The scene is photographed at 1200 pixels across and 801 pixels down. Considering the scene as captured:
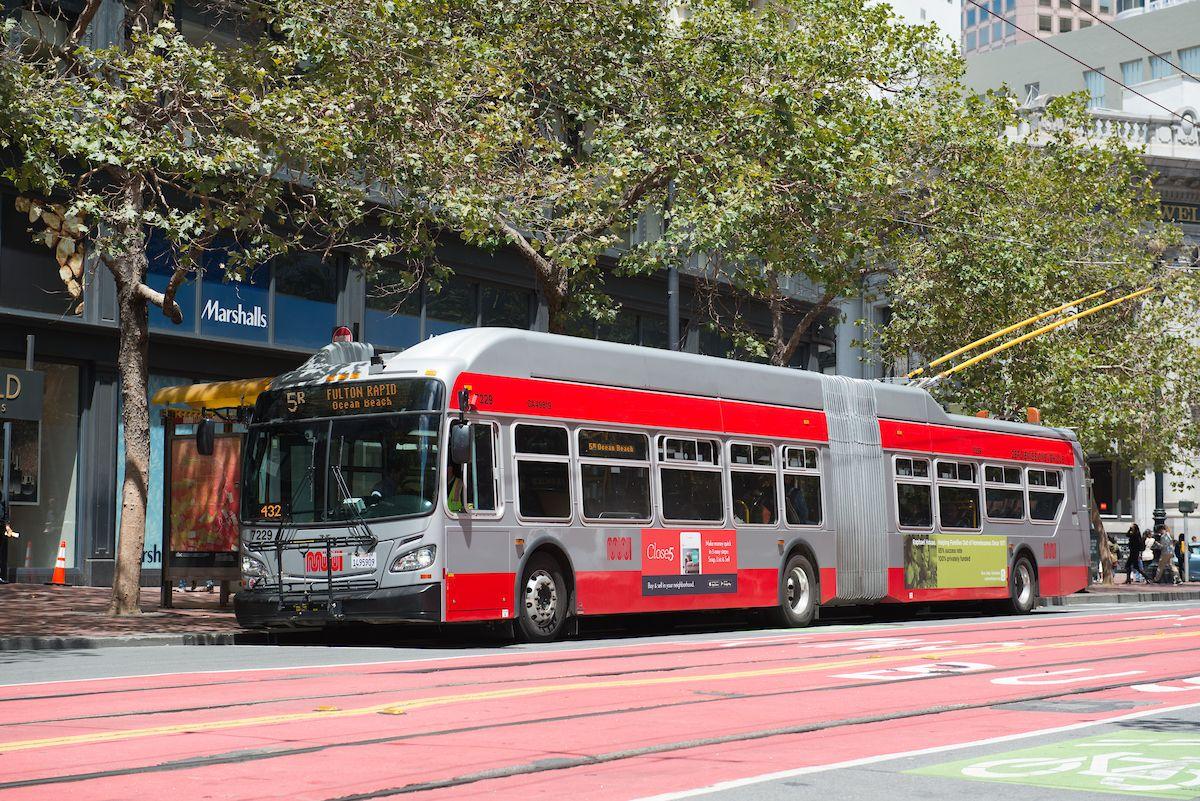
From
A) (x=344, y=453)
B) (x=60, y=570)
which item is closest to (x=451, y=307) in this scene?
(x=60, y=570)

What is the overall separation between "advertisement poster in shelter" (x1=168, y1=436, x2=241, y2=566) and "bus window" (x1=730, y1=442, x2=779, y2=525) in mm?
6399

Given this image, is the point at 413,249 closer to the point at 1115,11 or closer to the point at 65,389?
the point at 65,389

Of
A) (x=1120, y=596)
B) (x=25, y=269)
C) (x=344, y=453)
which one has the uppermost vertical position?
(x=25, y=269)

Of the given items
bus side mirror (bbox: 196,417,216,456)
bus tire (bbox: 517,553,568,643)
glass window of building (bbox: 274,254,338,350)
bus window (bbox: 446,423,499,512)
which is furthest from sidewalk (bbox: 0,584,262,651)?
glass window of building (bbox: 274,254,338,350)

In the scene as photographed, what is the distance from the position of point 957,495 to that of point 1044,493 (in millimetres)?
3040

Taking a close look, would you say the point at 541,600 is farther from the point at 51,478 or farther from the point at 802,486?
the point at 51,478

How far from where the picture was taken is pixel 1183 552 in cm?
4775

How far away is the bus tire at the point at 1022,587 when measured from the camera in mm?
26469

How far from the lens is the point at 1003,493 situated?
86.1 feet

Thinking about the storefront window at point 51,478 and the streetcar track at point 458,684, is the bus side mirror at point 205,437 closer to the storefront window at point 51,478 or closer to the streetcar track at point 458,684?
the streetcar track at point 458,684

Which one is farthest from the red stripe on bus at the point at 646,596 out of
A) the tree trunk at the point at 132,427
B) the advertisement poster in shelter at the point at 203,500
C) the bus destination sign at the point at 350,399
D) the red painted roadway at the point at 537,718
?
the tree trunk at the point at 132,427

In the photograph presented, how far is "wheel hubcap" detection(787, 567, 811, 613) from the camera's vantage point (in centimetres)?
2153

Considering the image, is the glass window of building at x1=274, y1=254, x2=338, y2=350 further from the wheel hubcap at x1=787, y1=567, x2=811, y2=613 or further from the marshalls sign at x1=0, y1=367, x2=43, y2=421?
the wheel hubcap at x1=787, y1=567, x2=811, y2=613

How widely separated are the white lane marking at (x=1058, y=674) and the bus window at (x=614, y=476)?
19.5ft
